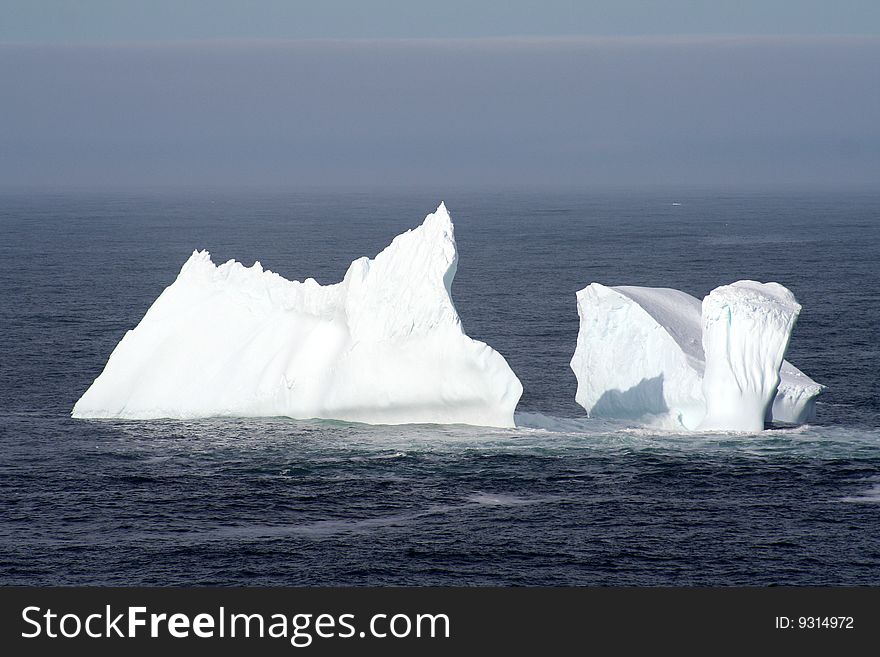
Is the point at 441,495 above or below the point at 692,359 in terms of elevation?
below

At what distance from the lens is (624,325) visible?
5978 cm

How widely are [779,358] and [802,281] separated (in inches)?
2393

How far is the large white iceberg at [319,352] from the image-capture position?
55.2 m

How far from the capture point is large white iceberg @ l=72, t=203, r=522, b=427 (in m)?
55.2

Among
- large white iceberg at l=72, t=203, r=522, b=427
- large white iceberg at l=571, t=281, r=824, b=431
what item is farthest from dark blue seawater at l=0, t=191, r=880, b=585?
large white iceberg at l=571, t=281, r=824, b=431

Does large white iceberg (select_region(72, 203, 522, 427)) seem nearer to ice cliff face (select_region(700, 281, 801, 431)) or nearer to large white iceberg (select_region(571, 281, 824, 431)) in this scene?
large white iceberg (select_region(571, 281, 824, 431))

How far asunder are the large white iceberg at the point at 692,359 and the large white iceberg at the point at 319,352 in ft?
22.9

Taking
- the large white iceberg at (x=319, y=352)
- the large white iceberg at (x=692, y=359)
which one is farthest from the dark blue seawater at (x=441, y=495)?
the large white iceberg at (x=692, y=359)

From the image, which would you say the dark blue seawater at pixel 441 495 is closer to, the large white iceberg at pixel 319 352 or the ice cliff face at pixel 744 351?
the large white iceberg at pixel 319 352

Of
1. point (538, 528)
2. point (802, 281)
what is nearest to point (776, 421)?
point (538, 528)

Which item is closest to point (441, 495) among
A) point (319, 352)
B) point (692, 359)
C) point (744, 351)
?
point (319, 352)

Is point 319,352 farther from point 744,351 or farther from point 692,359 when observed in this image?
point 744,351

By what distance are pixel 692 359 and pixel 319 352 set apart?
54.7 ft

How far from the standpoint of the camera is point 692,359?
58250mm
